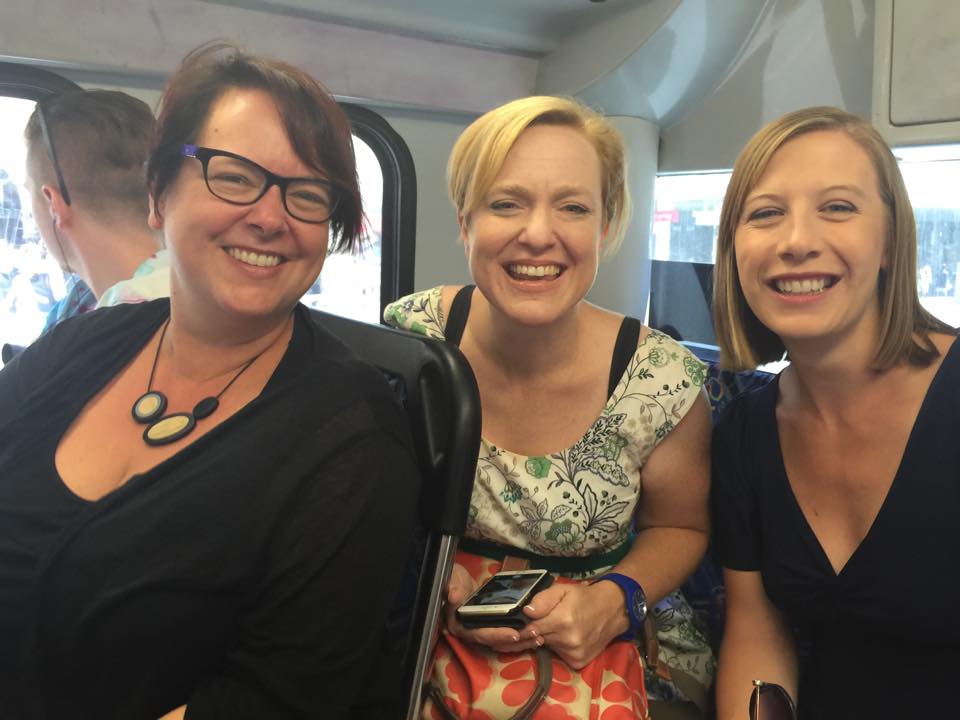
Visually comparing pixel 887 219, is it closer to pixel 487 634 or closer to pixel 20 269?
pixel 487 634

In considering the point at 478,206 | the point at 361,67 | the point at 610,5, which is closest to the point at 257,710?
the point at 478,206

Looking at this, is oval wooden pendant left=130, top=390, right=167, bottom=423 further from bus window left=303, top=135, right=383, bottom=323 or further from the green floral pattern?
bus window left=303, top=135, right=383, bottom=323

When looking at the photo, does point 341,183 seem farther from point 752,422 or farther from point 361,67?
point 361,67

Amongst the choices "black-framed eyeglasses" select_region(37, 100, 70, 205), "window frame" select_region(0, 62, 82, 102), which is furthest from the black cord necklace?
"window frame" select_region(0, 62, 82, 102)

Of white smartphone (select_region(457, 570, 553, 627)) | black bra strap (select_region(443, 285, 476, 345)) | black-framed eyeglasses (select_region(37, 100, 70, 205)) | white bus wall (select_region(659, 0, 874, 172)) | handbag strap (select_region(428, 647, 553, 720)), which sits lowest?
handbag strap (select_region(428, 647, 553, 720))

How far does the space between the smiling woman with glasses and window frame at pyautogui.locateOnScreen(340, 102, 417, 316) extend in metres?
1.88

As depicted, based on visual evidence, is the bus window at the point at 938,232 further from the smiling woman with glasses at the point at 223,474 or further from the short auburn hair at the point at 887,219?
the smiling woman with glasses at the point at 223,474

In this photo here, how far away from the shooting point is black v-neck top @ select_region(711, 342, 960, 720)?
4.19 feet

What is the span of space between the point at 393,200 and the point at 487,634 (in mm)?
2228

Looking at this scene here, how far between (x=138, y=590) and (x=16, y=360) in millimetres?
559

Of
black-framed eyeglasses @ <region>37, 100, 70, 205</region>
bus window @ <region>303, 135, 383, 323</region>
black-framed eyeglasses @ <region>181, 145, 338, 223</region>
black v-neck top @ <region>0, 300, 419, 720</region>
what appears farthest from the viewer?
bus window @ <region>303, 135, 383, 323</region>

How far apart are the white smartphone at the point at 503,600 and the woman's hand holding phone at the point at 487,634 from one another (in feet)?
0.04

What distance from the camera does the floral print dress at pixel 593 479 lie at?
1.50 m

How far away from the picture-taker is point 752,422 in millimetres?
1528
